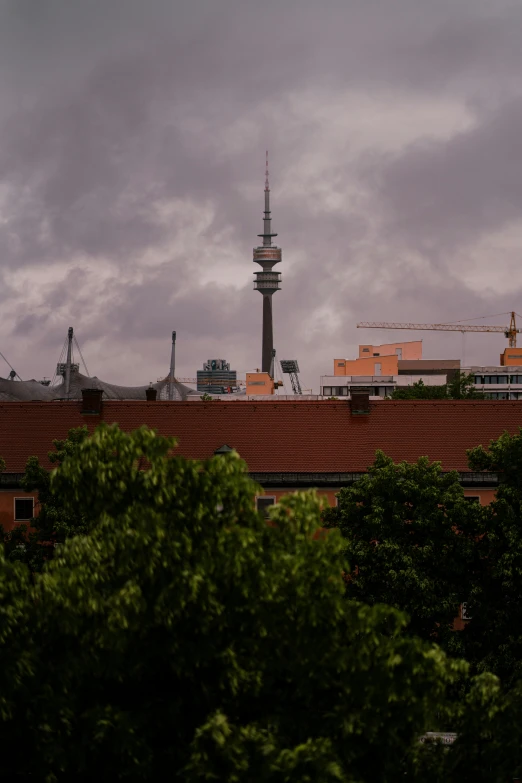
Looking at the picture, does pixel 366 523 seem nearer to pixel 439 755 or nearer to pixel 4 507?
pixel 439 755

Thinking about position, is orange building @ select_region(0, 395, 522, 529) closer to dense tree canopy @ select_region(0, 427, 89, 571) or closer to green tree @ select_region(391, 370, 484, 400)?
dense tree canopy @ select_region(0, 427, 89, 571)

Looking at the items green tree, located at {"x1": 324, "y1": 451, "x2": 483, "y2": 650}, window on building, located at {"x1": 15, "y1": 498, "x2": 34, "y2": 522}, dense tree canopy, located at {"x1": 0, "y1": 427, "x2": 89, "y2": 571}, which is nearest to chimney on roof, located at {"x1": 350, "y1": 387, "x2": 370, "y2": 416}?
window on building, located at {"x1": 15, "y1": 498, "x2": 34, "y2": 522}

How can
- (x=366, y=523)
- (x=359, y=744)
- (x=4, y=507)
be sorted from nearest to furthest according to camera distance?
(x=359, y=744), (x=366, y=523), (x=4, y=507)

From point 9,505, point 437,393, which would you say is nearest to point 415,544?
point 9,505

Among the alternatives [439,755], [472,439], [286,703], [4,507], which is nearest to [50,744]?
[286,703]

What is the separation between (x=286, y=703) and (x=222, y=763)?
221 cm

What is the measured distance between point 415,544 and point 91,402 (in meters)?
28.7

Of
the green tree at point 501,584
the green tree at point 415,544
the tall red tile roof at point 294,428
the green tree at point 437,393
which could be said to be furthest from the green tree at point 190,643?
the green tree at point 437,393

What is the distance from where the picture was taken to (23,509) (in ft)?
206

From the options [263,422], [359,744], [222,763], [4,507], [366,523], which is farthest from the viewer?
[263,422]

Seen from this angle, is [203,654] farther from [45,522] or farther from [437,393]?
[437,393]

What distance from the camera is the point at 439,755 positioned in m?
24.1

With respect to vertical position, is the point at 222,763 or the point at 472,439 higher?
the point at 472,439

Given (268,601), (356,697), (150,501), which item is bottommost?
(356,697)
